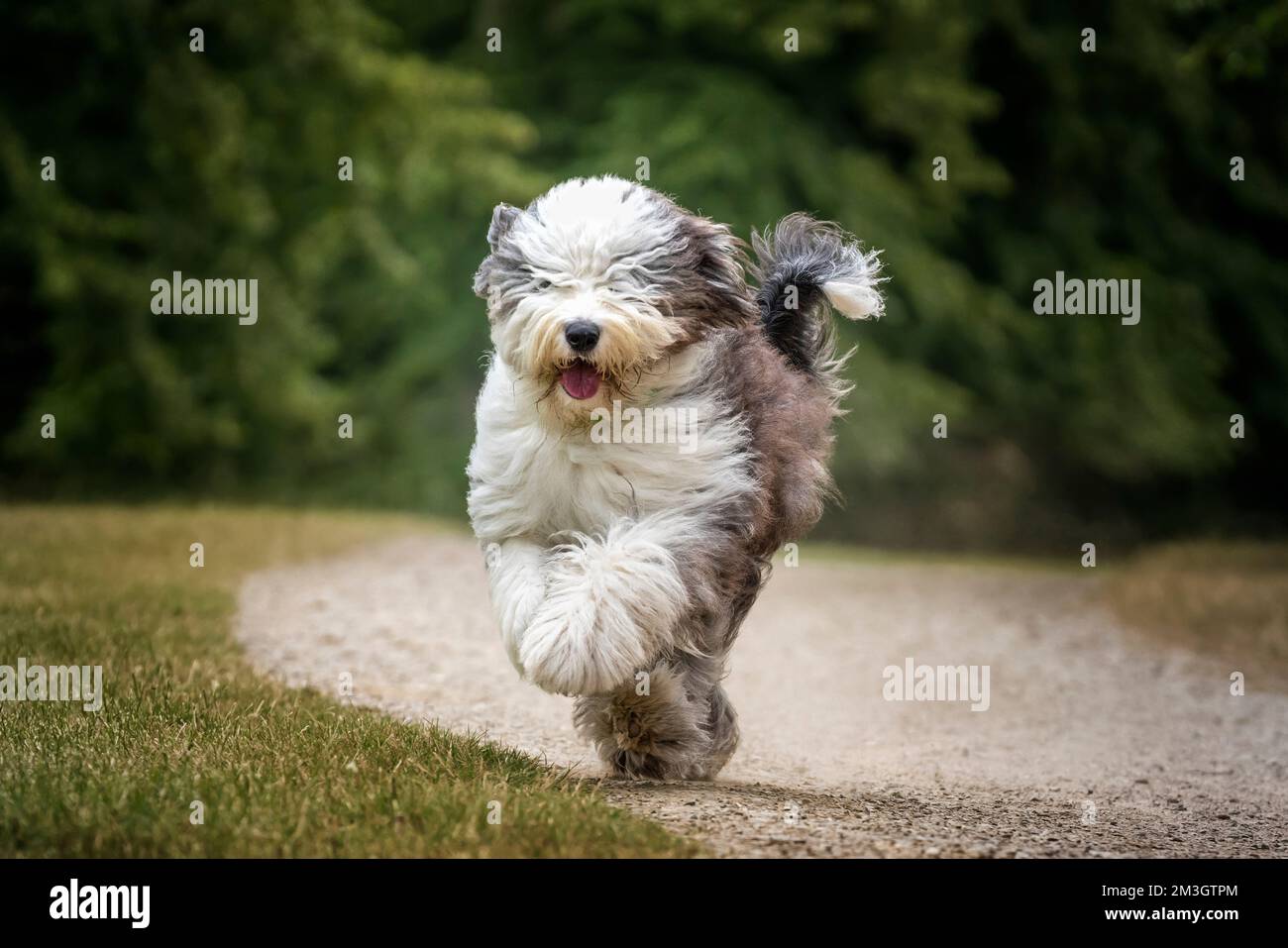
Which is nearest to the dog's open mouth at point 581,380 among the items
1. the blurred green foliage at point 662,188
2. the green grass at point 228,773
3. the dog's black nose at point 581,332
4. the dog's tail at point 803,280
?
the dog's black nose at point 581,332

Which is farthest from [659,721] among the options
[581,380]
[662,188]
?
[662,188]

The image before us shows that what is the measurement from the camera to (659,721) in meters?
5.44

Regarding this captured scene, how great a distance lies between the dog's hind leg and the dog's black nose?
4.13 feet

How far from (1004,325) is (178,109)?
32.1 feet

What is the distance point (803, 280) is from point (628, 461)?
4.97 feet

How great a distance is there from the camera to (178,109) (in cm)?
1441

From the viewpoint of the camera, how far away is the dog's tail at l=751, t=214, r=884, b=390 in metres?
6.16

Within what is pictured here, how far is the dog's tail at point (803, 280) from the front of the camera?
6164 mm

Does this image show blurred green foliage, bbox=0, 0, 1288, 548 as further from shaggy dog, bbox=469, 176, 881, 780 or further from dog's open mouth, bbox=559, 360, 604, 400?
dog's open mouth, bbox=559, 360, 604, 400

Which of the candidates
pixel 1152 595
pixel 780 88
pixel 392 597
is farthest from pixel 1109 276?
pixel 392 597

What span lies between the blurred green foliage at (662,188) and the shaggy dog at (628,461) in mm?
8476

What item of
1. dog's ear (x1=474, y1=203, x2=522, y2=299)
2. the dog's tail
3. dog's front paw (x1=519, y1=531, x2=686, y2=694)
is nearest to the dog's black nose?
dog's ear (x1=474, y1=203, x2=522, y2=299)

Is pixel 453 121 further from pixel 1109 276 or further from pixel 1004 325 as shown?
pixel 1109 276

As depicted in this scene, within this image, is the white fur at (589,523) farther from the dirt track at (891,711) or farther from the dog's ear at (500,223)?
the dirt track at (891,711)
